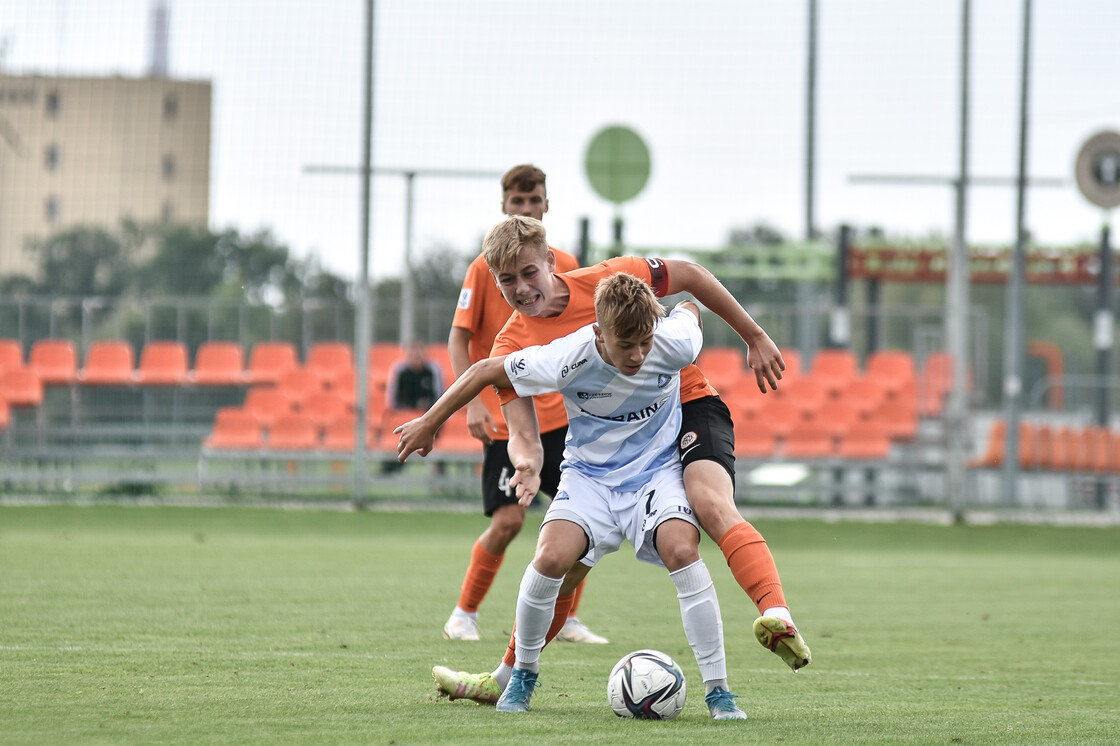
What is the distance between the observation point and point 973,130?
1516cm

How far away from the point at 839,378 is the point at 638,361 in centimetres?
1267

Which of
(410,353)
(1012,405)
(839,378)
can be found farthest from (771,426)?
(410,353)

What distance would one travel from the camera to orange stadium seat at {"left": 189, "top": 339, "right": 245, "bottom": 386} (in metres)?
16.1

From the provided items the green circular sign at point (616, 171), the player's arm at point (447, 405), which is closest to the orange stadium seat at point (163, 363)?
the green circular sign at point (616, 171)

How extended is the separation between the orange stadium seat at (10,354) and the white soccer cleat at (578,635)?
1162cm

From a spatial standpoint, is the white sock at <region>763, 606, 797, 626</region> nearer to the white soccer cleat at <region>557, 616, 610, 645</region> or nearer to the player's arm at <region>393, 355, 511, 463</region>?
Result: the player's arm at <region>393, 355, 511, 463</region>

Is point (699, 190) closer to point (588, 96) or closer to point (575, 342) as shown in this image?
point (588, 96)

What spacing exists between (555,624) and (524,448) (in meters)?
0.75

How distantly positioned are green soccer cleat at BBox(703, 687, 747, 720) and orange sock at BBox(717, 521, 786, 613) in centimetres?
29

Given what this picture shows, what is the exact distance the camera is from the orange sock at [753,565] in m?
4.09

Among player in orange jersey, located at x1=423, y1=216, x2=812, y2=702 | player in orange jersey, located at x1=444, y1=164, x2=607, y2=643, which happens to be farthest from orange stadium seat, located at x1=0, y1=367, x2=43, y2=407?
player in orange jersey, located at x1=423, y1=216, x2=812, y2=702

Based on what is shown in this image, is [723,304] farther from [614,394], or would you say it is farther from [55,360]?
[55,360]

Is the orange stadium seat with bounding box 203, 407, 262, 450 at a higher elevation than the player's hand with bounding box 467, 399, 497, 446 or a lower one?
lower

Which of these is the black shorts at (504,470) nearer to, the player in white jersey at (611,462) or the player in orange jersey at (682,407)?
the player in orange jersey at (682,407)
